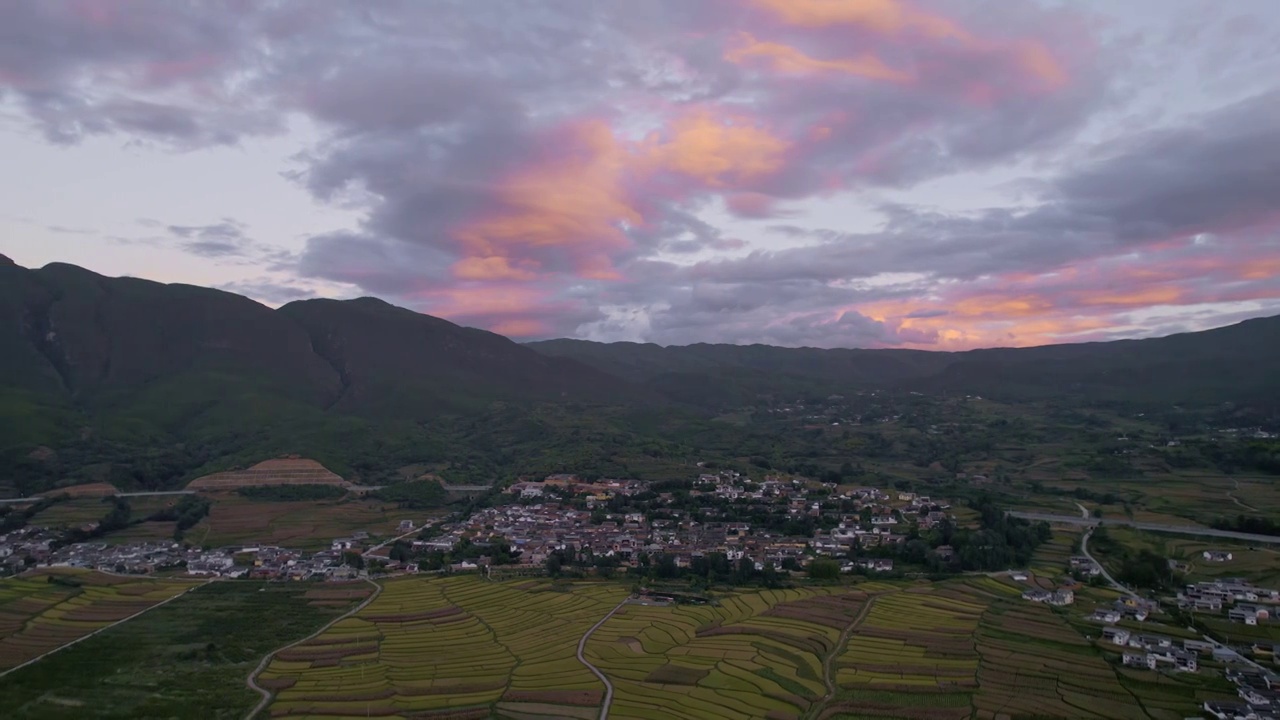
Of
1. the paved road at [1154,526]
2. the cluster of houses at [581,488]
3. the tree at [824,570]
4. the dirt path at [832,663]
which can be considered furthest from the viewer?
the cluster of houses at [581,488]

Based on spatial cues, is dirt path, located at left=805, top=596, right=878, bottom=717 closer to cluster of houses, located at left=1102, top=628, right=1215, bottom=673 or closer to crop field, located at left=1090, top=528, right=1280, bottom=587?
cluster of houses, located at left=1102, top=628, right=1215, bottom=673

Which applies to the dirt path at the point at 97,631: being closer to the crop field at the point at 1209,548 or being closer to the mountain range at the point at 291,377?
the mountain range at the point at 291,377

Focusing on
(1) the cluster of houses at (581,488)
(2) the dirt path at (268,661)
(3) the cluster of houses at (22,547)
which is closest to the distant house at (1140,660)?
(2) the dirt path at (268,661)

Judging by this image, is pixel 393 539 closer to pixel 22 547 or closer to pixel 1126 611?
pixel 22 547

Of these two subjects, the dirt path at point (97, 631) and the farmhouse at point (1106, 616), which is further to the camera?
the farmhouse at point (1106, 616)

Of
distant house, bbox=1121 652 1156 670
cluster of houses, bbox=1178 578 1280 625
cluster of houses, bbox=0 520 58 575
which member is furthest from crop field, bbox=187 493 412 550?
cluster of houses, bbox=1178 578 1280 625

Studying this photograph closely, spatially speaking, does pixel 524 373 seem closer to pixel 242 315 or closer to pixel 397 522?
pixel 242 315
